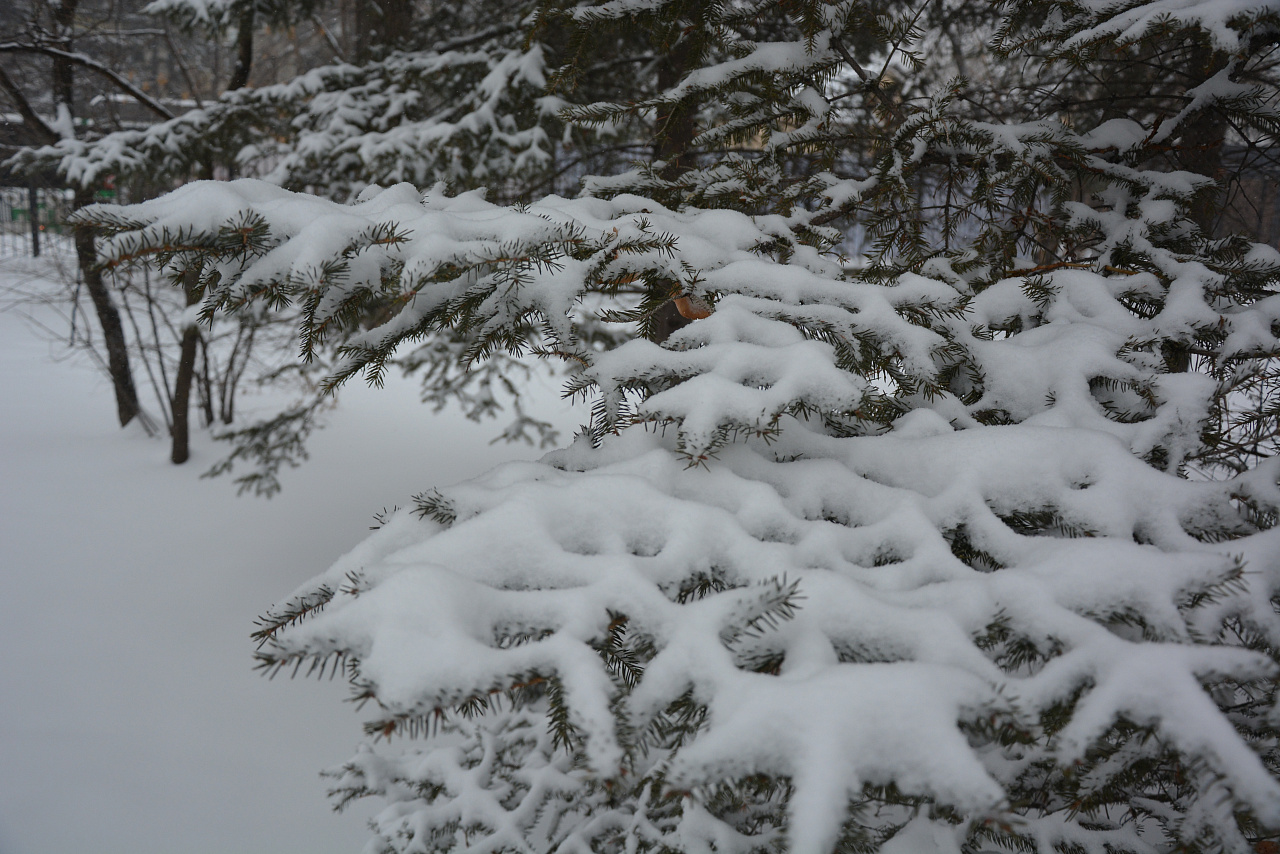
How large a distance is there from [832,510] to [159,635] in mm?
4312

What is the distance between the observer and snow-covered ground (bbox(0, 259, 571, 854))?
2.89 m

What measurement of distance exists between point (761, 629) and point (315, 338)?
106 cm

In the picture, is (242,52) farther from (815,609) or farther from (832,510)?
(815,609)

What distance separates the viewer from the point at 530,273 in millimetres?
1480

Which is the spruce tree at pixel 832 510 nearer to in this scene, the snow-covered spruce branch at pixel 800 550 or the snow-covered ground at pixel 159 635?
the snow-covered spruce branch at pixel 800 550

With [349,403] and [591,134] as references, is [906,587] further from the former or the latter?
[349,403]

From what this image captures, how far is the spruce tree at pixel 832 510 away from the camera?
0.86m

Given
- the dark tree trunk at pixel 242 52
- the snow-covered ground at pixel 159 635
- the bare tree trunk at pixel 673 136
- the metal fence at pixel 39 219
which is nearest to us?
the snow-covered ground at pixel 159 635

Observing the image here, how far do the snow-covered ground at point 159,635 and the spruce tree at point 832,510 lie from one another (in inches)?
54.8

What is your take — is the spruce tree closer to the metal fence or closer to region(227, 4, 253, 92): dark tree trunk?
the metal fence

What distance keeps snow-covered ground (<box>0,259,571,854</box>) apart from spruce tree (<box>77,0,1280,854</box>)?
4.57ft

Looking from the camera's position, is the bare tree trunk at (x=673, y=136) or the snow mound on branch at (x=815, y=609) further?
the bare tree trunk at (x=673, y=136)

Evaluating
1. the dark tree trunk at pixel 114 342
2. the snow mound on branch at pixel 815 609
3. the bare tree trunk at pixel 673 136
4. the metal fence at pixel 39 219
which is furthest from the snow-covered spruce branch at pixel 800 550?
the dark tree trunk at pixel 114 342

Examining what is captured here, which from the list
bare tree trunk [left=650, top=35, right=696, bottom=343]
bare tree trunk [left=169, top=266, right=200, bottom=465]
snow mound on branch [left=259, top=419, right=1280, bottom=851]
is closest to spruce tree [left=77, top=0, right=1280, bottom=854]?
snow mound on branch [left=259, top=419, right=1280, bottom=851]
